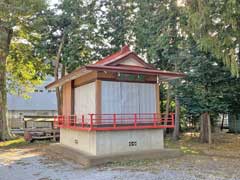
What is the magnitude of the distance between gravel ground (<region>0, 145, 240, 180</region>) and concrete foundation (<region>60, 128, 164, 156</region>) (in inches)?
31.9

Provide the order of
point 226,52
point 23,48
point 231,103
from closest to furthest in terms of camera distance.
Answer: point 226,52 < point 231,103 < point 23,48

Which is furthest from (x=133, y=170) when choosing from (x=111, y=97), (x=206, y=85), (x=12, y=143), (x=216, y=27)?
(x=12, y=143)

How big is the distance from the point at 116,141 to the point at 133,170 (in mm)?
1982

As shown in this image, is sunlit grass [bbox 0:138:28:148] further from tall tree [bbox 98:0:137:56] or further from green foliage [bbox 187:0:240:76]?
green foliage [bbox 187:0:240:76]

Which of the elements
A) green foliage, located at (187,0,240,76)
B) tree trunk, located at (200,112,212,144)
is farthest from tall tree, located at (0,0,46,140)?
tree trunk, located at (200,112,212,144)

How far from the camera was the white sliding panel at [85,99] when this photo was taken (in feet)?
34.3

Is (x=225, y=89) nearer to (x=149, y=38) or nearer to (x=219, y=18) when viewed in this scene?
(x=149, y=38)

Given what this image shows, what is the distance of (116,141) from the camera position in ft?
32.6

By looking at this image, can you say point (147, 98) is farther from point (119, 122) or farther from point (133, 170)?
point (133, 170)

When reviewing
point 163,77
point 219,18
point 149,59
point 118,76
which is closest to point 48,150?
point 118,76

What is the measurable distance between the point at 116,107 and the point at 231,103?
7.22m

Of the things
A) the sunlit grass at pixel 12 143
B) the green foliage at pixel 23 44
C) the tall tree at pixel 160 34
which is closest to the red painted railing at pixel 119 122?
the tall tree at pixel 160 34

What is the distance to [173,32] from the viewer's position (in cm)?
1506

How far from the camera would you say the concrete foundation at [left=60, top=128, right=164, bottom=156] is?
379 inches
